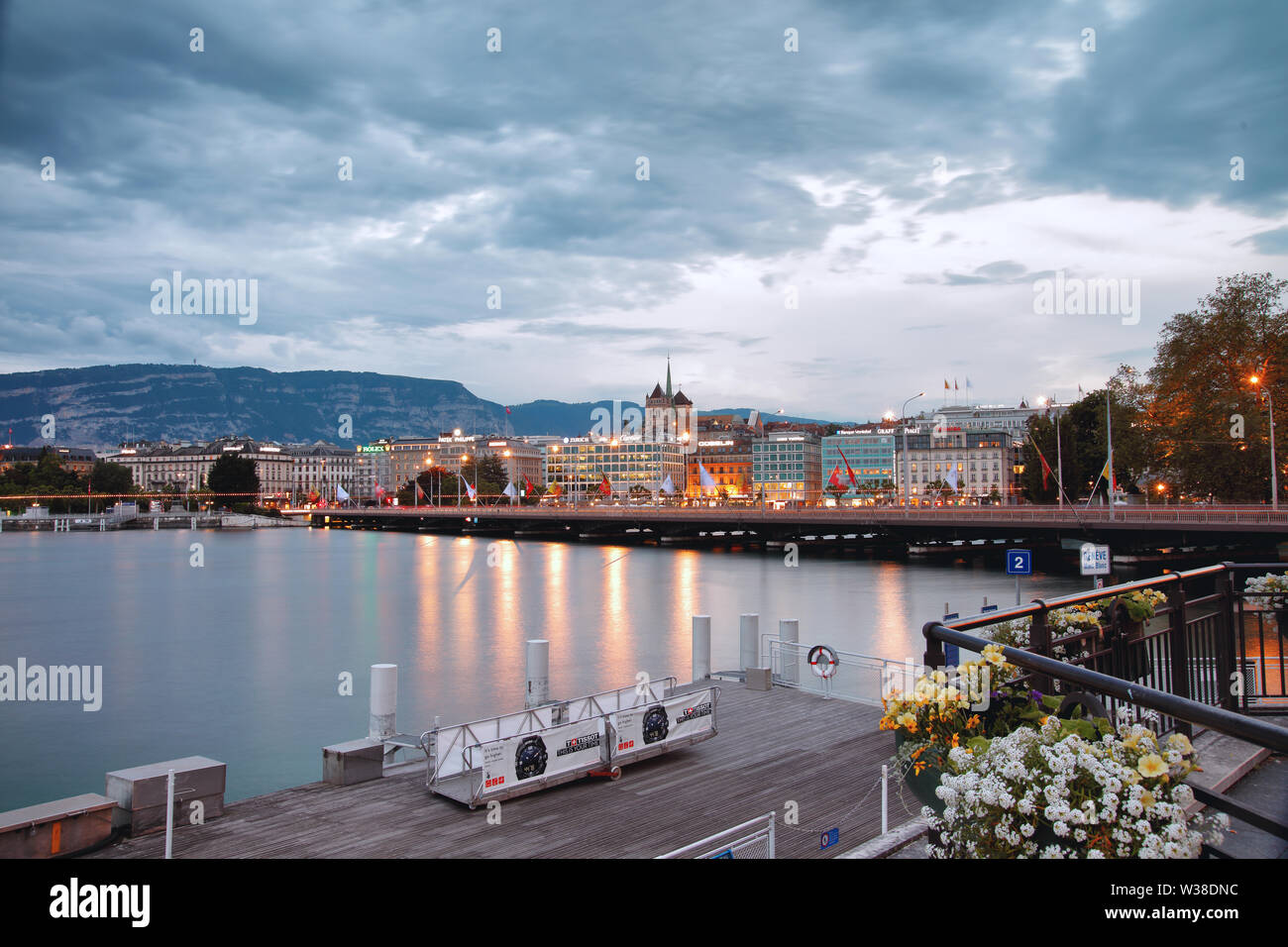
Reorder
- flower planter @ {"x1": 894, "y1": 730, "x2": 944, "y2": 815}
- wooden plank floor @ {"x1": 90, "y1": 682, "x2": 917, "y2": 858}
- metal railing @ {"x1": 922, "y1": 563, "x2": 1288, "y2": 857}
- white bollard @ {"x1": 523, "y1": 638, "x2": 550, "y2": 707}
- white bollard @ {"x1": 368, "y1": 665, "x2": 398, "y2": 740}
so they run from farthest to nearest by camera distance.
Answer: white bollard @ {"x1": 523, "y1": 638, "x2": 550, "y2": 707}, white bollard @ {"x1": 368, "y1": 665, "x2": 398, "y2": 740}, wooden plank floor @ {"x1": 90, "y1": 682, "x2": 917, "y2": 858}, flower planter @ {"x1": 894, "y1": 730, "x2": 944, "y2": 815}, metal railing @ {"x1": 922, "y1": 563, "x2": 1288, "y2": 857}

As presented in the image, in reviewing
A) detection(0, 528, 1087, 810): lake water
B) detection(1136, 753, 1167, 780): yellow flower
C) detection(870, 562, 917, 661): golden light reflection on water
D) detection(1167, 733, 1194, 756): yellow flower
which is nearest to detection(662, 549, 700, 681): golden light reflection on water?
detection(0, 528, 1087, 810): lake water

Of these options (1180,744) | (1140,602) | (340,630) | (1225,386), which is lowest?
(340,630)

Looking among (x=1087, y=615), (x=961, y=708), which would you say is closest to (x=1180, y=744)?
(x=961, y=708)

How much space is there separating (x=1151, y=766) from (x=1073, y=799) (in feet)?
1.30

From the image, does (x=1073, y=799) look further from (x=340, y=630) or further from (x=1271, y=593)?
(x=340, y=630)

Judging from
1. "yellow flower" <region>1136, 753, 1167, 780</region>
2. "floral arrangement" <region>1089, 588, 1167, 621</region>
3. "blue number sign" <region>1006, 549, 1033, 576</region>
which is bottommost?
"blue number sign" <region>1006, 549, 1033, 576</region>

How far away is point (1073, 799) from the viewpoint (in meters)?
4.31

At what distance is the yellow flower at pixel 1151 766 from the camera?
13.6 feet

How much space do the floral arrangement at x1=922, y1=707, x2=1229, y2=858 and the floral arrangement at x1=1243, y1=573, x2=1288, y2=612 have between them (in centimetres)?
566

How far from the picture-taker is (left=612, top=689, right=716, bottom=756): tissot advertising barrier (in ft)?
45.3

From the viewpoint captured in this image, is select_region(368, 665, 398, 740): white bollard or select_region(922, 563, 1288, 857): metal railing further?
select_region(368, 665, 398, 740): white bollard

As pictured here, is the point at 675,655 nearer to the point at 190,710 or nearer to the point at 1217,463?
the point at 190,710

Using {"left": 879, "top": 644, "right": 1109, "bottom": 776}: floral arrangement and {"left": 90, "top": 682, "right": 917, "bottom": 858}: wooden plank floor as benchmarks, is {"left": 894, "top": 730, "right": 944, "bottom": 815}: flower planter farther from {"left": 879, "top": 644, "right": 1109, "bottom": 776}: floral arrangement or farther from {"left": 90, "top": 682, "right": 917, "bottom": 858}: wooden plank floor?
{"left": 90, "top": 682, "right": 917, "bottom": 858}: wooden plank floor

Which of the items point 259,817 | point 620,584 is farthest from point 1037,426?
point 259,817
